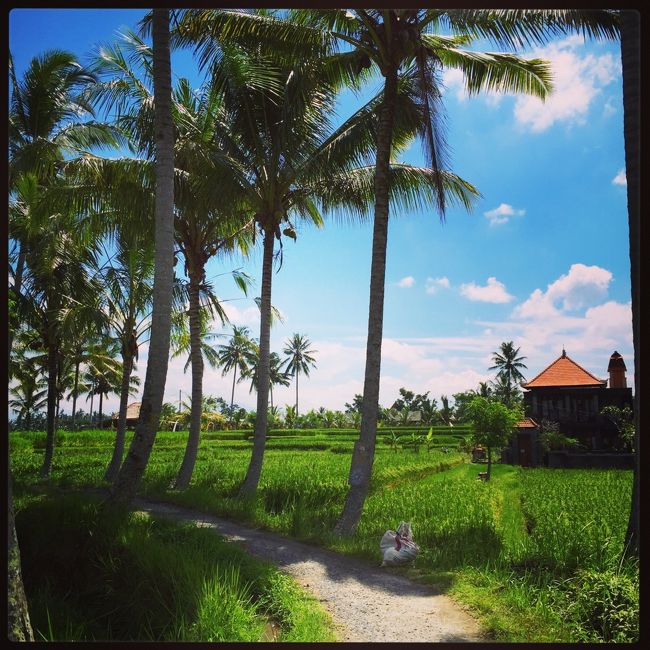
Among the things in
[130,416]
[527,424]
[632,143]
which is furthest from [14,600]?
[130,416]

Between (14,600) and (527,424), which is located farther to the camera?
(527,424)

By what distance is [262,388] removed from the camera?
10.5 metres

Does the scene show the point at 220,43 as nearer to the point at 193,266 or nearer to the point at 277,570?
the point at 193,266

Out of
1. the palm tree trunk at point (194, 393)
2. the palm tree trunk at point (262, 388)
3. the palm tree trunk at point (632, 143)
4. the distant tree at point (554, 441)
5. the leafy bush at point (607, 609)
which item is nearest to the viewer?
the leafy bush at point (607, 609)

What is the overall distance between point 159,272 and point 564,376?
73.7ft

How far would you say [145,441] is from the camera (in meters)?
6.95

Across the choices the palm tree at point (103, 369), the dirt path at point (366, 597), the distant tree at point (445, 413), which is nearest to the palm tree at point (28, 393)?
the palm tree at point (103, 369)

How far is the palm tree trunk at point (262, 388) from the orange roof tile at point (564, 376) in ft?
57.6

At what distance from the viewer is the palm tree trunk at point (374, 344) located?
25.3 ft

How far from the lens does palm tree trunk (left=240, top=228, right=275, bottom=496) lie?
411 inches

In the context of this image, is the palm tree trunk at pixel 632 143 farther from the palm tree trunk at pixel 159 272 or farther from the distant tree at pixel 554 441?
the distant tree at pixel 554 441

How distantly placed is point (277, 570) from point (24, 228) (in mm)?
10892

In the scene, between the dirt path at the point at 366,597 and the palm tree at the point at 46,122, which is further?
the palm tree at the point at 46,122

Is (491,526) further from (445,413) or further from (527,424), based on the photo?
(445,413)
